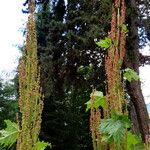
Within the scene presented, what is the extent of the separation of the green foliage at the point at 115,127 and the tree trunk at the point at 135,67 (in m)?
9.78

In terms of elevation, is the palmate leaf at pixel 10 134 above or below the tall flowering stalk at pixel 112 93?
below

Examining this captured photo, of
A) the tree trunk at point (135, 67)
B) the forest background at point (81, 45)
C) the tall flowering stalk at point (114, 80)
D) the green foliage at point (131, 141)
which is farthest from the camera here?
the forest background at point (81, 45)

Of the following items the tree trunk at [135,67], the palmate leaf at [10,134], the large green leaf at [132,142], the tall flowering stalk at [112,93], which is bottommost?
the large green leaf at [132,142]

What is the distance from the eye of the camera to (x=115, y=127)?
3.24 meters

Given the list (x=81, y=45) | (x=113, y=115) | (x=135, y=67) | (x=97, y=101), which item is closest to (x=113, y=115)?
(x=113, y=115)

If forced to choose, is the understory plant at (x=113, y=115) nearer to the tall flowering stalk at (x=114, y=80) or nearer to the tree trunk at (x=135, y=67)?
the tall flowering stalk at (x=114, y=80)

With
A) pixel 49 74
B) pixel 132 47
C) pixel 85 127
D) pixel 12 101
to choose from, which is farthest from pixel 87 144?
pixel 132 47

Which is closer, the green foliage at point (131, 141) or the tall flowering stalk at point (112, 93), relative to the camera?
the tall flowering stalk at point (112, 93)

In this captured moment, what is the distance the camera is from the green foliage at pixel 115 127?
3.23 m

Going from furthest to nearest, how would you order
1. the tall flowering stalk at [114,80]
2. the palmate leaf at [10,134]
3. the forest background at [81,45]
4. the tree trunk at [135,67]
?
the forest background at [81,45], the tree trunk at [135,67], the tall flowering stalk at [114,80], the palmate leaf at [10,134]

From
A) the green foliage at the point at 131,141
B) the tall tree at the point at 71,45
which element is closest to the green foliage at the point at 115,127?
the green foliage at the point at 131,141

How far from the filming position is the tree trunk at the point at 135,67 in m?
13.5

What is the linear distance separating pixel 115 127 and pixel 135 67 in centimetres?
1153

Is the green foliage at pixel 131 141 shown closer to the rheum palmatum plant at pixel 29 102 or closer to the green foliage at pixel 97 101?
the green foliage at pixel 97 101
